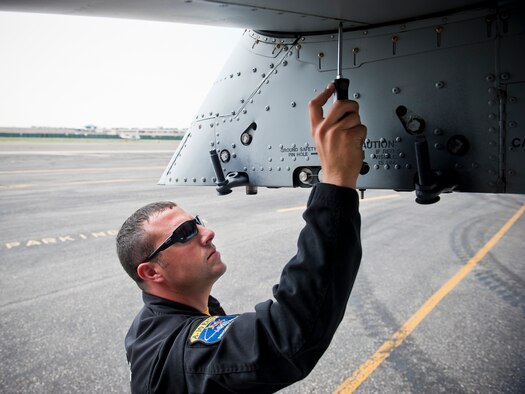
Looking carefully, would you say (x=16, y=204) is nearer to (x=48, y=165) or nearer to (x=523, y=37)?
(x=48, y=165)

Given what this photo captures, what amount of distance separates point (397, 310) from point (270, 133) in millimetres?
3361

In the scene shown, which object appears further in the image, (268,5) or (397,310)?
(397,310)

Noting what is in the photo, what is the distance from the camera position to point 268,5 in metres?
2.06

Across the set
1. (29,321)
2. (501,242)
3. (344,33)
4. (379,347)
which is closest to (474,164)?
(344,33)

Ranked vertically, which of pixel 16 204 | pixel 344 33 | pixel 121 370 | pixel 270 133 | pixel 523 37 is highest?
pixel 344 33

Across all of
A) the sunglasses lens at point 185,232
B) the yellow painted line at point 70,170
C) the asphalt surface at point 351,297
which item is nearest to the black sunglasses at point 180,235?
the sunglasses lens at point 185,232

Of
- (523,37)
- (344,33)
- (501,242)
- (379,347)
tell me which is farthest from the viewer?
(501,242)

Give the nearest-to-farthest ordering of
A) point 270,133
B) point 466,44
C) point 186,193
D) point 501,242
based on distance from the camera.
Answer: point 466,44 < point 270,133 < point 501,242 < point 186,193

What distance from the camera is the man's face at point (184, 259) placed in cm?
162

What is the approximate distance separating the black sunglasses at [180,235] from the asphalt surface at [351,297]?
2.50 meters

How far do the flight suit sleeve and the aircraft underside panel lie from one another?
115cm

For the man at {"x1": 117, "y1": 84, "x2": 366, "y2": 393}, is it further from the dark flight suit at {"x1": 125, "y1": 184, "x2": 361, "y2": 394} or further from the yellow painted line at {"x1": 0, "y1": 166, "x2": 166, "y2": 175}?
the yellow painted line at {"x1": 0, "y1": 166, "x2": 166, "y2": 175}

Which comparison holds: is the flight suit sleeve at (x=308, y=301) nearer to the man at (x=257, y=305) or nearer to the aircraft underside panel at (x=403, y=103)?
the man at (x=257, y=305)

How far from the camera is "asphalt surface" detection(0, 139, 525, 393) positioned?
3828 mm
